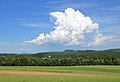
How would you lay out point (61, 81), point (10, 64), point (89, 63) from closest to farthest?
point (61, 81) < point (10, 64) < point (89, 63)

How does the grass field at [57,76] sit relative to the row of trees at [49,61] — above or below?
below

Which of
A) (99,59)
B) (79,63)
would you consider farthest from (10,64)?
(99,59)

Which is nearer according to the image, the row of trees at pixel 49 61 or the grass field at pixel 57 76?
the grass field at pixel 57 76

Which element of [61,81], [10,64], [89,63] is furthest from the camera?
[89,63]

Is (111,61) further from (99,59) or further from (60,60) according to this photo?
(60,60)

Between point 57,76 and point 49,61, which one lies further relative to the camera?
point 49,61

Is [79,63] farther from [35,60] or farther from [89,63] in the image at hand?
[35,60]

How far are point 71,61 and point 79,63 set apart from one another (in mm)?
4973

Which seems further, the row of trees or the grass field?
the row of trees

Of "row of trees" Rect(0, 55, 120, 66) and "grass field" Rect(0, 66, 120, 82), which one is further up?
"row of trees" Rect(0, 55, 120, 66)

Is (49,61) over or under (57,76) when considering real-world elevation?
over

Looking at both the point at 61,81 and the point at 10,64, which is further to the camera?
the point at 10,64

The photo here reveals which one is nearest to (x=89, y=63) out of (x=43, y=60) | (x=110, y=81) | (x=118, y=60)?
(x=118, y=60)

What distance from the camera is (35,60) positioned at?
147 meters
